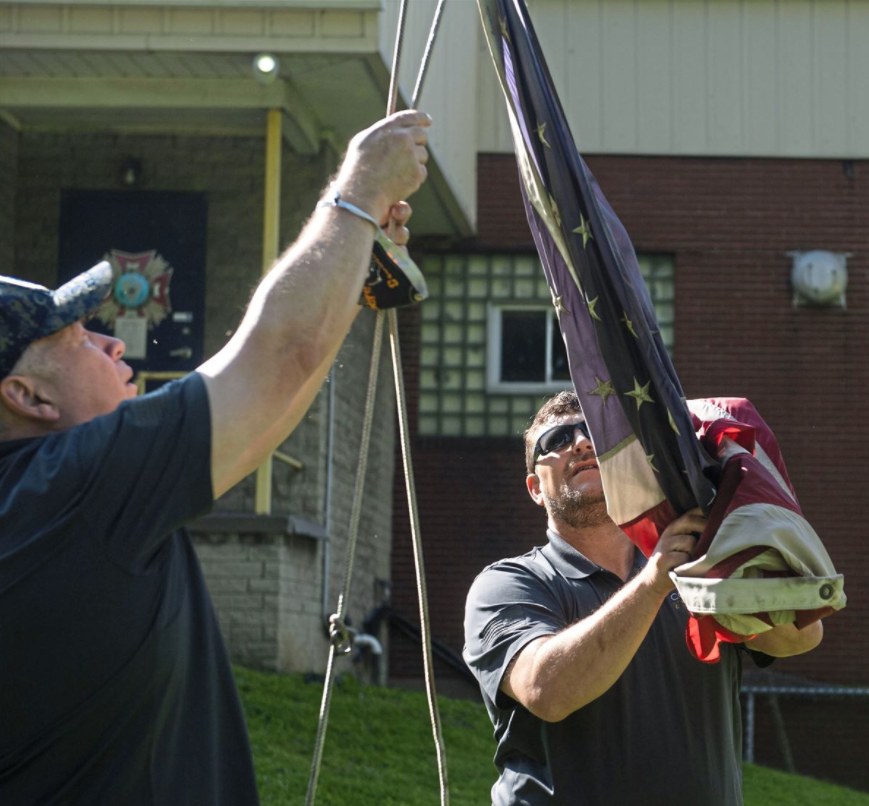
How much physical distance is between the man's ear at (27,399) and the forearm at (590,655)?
1.18 metres

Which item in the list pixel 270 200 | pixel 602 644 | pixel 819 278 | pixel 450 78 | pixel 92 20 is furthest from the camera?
pixel 819 278

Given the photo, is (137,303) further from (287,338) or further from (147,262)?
(287,338)

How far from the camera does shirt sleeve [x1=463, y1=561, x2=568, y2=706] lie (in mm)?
2943

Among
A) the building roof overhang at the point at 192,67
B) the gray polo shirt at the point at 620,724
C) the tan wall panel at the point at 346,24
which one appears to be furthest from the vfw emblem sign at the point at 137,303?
the gray polo shirt at the point at 620,724

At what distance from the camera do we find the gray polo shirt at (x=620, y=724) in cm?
289

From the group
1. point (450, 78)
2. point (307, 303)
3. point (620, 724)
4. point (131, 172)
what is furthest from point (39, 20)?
point (307, 303)

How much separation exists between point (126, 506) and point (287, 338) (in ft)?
1.06

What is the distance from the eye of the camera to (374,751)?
8.30 metres

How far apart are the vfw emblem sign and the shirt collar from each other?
23.7 feet

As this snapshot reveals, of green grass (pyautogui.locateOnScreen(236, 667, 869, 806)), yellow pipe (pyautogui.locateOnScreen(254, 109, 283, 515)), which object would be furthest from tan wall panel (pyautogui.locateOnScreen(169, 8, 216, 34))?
green grass (pyautogui.locateOnScreen(236, 667, 869, 806))

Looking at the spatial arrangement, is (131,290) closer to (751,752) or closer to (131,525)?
(751,752)

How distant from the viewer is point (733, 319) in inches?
497

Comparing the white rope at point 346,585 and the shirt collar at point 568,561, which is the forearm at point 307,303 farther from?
the shirt collar at point 568,561

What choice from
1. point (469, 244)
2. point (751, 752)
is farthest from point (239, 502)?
Result: point (751, 752)
